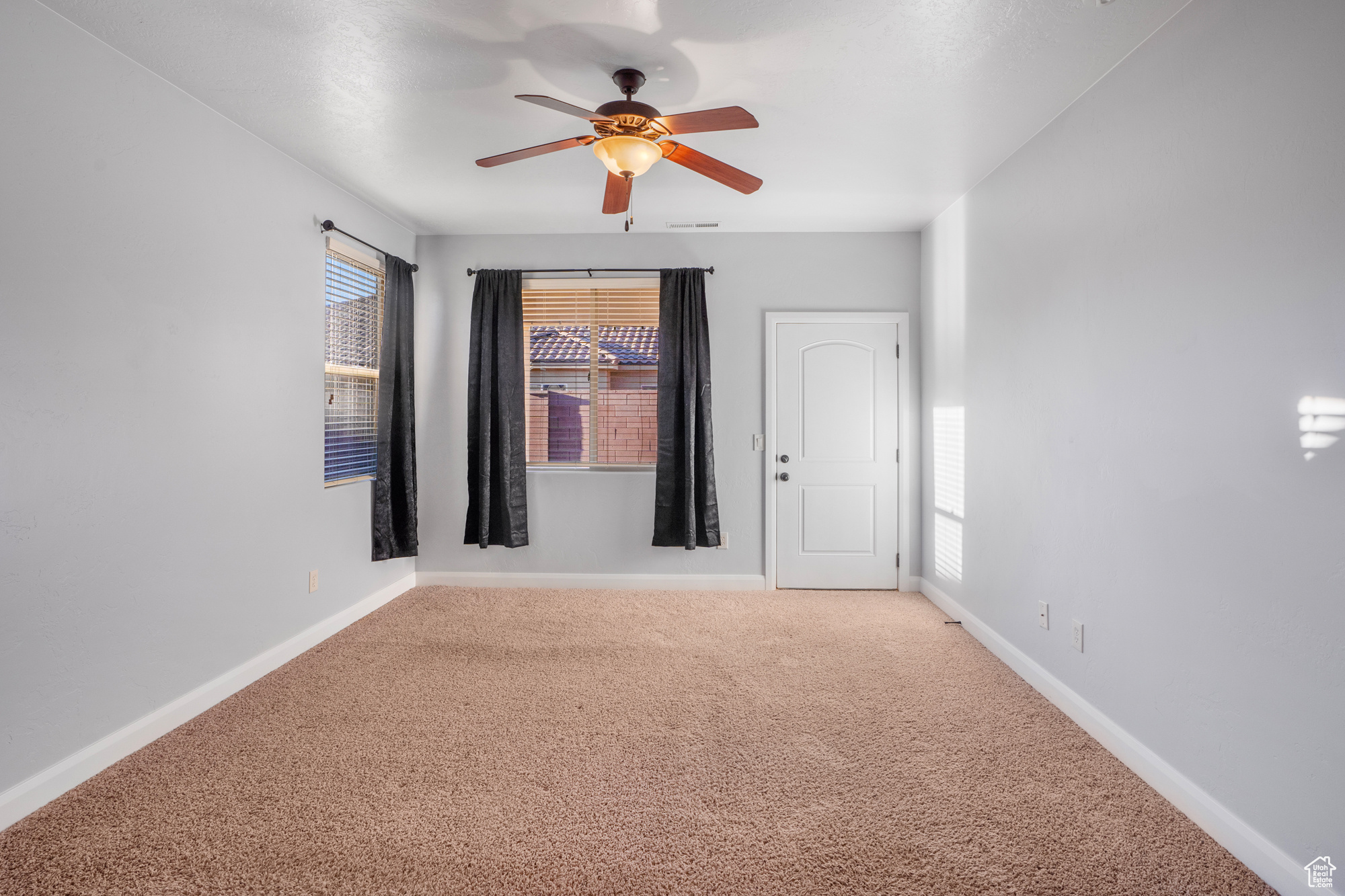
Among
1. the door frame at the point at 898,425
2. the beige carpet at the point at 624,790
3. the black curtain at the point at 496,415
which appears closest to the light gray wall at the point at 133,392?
the beige carpet at the point at 624,790

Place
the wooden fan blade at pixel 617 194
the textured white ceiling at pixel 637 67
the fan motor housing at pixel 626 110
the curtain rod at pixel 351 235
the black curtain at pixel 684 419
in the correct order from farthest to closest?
1. the black curtain at pixel 684 419
2. the curtain rod at pixel 351 235
3. the wooden fan blade at pixel 617 194
4. the fan motor housing at pixel 626 110
5. the textured white ceiling at pixel 637 67

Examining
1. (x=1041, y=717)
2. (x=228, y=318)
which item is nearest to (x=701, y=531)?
(x=1041, y=717)

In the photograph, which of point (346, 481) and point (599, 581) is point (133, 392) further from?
point (599, 581)

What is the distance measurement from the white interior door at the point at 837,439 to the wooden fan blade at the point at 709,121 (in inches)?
88.6

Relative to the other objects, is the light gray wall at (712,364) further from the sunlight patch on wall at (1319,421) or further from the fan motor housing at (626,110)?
the sunlight patch on wall at (1319,421)

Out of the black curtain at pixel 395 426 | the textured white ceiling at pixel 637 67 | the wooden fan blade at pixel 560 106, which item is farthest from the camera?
the black curtain at pixel 395 426

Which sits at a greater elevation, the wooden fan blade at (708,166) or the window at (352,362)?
the wooden fan blade at (708,166)

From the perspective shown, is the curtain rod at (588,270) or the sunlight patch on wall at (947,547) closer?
the sunlight patch on wall at (947,547)

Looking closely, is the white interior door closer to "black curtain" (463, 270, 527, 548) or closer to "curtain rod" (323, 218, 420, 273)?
"black curtain" (463, 270, 527, 548)

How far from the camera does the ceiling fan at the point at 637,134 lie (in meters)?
2.04

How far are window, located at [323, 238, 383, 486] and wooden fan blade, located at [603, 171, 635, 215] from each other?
1.73m

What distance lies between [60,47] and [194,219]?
63 centimetres

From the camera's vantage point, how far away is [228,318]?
8.76ft

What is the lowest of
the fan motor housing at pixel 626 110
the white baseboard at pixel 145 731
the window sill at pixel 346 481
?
the white baseboard at pixel 145 731
